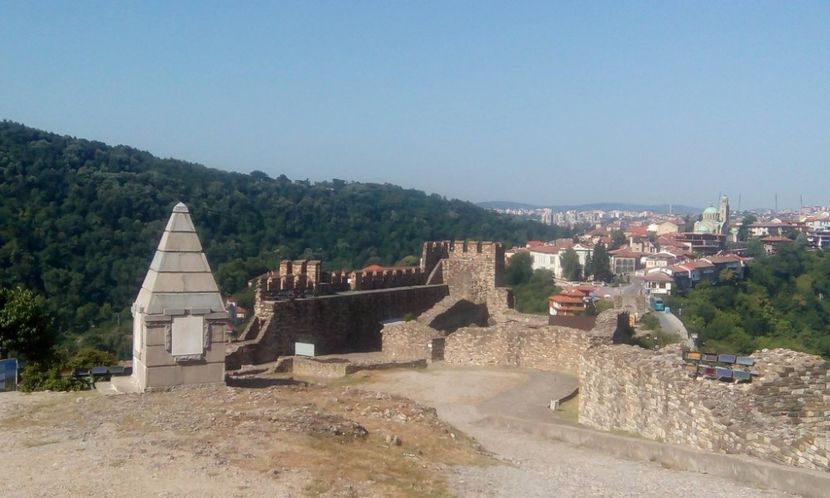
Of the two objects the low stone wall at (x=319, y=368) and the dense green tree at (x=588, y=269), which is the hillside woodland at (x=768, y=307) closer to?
the low stone wall at (x=319, y=368)

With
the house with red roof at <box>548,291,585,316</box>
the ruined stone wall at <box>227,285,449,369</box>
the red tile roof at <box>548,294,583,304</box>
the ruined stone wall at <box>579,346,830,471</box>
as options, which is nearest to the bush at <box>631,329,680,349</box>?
the ruined stone wall at <box>227,285,449,369</box>

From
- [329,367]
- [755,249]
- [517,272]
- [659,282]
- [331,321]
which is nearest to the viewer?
[329,367]

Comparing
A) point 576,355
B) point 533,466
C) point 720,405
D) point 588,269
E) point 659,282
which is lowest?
point 588,269

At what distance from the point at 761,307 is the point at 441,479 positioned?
147ft

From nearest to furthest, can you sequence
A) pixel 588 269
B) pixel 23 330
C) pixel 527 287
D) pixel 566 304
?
pixel 23 330
pixel 566 304
pixel 527 287
pixel 588 269

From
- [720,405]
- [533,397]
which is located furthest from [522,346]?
[720,405]

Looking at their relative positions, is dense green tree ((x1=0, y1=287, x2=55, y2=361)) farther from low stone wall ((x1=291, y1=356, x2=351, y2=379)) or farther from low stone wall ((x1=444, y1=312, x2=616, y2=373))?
low stone wall ((x1=444, y1=312, x2=616, y2=373))

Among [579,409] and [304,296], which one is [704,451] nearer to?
[579,409]

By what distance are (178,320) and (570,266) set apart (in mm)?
89780

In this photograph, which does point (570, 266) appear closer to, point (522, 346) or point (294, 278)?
point (294, 278)

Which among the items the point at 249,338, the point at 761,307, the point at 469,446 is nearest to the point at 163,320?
the point at 469,446

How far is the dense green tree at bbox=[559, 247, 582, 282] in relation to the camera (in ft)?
322

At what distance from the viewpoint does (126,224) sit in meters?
51.6

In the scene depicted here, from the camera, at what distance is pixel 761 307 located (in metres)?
47.8
